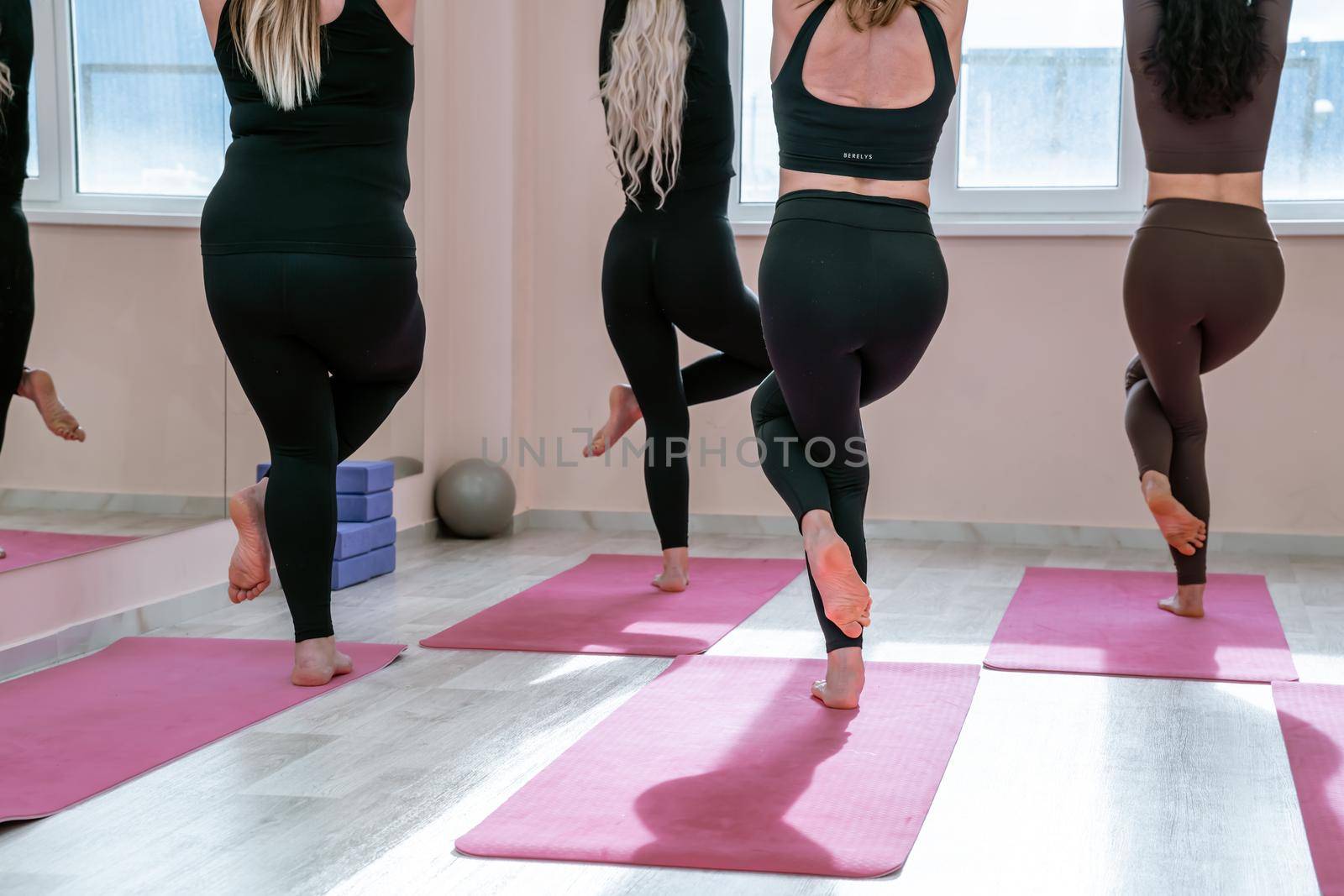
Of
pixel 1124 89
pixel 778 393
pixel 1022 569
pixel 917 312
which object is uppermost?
pixel 1124 89

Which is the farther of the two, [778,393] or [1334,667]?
[1334,667]

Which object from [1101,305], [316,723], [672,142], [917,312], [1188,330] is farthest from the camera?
[1101,305]

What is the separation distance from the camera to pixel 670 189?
3428mm

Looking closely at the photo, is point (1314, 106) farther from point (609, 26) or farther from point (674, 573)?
point (674, 573)

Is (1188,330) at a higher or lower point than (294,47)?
lower

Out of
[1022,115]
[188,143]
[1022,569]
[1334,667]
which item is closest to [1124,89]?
[1022,115]

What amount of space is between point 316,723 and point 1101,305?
332 cm

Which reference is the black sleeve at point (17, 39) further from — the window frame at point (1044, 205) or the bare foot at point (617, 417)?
the window frame at point (1044, 205)

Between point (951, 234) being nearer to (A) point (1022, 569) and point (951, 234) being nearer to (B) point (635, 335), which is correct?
(A) point (1022, 569)

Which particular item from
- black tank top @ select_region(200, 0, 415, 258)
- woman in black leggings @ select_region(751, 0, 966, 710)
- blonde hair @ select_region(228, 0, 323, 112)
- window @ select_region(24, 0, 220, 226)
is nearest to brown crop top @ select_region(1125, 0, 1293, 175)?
woman in black leggings @ select_region(751, 0, 966, 710)

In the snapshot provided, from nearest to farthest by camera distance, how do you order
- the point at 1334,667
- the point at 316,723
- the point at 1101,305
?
1. the point at 316,723
2. the point at 1334,667
3. the point at 1101,305

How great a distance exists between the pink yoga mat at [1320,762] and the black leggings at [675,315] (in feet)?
4.93

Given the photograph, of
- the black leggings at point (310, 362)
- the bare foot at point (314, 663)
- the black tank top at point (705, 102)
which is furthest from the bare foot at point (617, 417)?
the bare foot at point (314, 663)

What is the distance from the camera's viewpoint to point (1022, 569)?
14.1 feet
